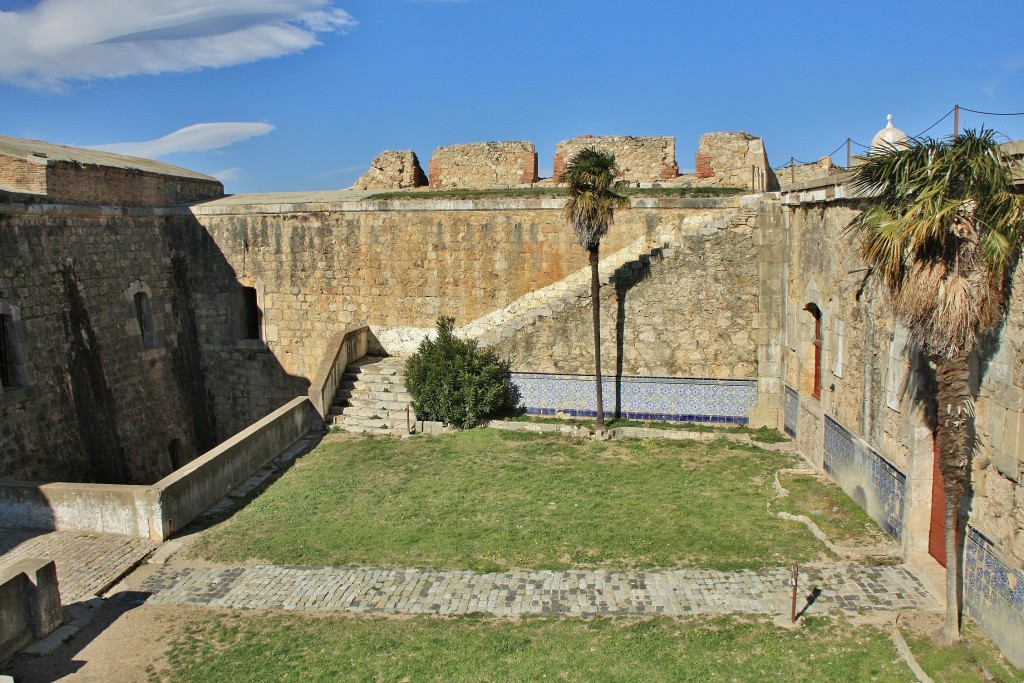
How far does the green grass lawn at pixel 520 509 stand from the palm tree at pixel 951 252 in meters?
2.91

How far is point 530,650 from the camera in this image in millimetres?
7113

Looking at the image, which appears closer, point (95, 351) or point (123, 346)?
point (95, 351)

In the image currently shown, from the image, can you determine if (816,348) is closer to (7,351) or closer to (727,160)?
(727,160)

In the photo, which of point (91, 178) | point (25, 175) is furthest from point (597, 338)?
point (25, 175)

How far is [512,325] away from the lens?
47.7 ft

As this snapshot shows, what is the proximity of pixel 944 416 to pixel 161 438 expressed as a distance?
49.4 feet

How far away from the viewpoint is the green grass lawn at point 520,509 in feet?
29.7

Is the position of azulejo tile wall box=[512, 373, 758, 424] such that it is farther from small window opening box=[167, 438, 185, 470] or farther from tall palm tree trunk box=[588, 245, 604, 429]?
small window opening box=[167, 438, 185, 470]

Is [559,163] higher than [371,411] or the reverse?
higher

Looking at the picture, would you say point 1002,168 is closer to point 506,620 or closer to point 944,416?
point 944,416

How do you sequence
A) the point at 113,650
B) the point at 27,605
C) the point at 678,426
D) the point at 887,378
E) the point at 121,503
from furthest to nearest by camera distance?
1. the point at 678,426
2. the point at 121,503
3. the point at 887,378
4. the point at 27,605
5. the point at 113,650

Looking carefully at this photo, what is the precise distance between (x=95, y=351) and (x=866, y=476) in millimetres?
13490

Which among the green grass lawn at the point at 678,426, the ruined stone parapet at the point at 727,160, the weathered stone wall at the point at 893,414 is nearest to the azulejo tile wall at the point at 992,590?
the weathered stone wall at the point at 893,414

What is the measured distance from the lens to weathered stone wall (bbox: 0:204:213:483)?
43.0 ft
